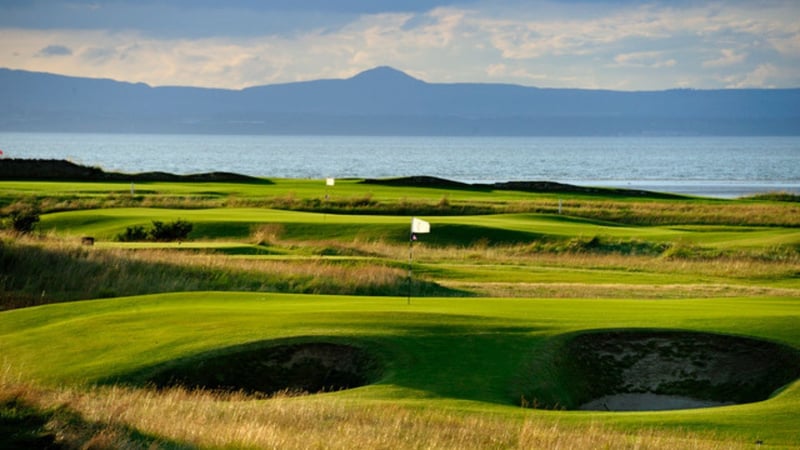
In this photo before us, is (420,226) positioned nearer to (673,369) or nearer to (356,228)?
(673,369)

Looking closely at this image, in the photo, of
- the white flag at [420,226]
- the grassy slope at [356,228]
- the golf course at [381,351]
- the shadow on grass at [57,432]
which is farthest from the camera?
the grassy slope at [356,228]

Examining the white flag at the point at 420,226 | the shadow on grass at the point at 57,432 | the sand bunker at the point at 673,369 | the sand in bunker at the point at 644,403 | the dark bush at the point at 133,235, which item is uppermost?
the white flag at the point at 420,226

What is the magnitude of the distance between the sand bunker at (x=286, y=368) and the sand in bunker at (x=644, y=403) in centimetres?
379

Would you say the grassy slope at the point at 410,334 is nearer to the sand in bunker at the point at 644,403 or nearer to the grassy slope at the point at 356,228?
the sand in bunker at the point at 644,403

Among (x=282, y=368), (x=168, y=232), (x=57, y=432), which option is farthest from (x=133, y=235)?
(x=57, y=432)

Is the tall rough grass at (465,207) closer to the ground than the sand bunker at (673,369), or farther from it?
farther from it

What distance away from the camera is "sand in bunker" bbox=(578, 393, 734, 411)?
1900cm

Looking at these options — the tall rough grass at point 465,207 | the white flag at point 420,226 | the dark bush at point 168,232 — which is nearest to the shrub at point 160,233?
the dark bush at point 168,232

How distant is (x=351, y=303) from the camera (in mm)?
24938

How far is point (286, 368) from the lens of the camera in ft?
62.8

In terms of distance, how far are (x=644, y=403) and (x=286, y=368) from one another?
5.93 meters

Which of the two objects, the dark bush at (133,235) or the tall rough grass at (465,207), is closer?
the dark bush at (133,235)

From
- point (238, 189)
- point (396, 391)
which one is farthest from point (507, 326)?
point (238, 189)

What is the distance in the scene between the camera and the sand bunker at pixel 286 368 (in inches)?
727
